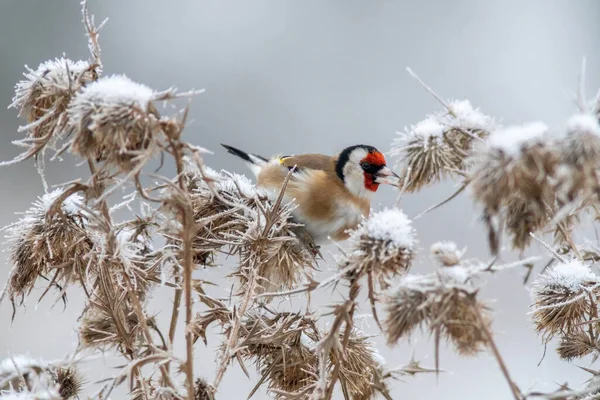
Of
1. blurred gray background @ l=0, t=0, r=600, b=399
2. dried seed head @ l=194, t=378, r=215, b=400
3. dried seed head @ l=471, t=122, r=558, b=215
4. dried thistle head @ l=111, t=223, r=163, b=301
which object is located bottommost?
dried seed head @ l=194, t=378, r=215, b=400

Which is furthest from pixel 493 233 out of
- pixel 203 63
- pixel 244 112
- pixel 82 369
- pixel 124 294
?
pixel 203 63

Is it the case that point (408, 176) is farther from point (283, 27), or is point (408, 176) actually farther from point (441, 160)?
point (283, 27)

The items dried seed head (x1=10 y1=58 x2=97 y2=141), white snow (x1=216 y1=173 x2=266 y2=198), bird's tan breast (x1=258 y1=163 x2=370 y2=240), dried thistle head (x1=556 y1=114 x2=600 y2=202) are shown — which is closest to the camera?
dried thistle head (x1=556 y1=114 x2=600 y2=202)

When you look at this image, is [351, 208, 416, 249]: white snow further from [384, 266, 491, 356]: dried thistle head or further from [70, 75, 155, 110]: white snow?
[70, 75, 155, 110]: white snow

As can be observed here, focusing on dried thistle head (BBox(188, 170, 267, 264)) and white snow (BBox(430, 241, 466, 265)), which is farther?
dried thistle head (BBox(188, 170, 267, 264))

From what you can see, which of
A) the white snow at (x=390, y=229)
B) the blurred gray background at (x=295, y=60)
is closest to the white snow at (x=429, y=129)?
the white snow at (x=390, y=229)

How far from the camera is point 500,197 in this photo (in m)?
0.61

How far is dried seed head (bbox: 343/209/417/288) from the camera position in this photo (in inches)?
30.6

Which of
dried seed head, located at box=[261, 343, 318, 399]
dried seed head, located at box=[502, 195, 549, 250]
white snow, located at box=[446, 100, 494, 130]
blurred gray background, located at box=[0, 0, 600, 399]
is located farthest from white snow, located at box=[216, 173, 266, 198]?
blurred gray background, located at box=[0, 0, 600, 399]

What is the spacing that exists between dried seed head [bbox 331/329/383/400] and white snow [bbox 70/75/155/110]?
458mm

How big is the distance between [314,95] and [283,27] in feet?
2.83

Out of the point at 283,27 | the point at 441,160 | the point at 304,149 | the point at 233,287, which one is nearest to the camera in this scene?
the point at 441,160

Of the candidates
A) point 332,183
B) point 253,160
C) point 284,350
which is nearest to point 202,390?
point 284,350

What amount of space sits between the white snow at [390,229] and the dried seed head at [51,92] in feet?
1.21
